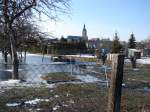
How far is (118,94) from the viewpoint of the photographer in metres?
5.41

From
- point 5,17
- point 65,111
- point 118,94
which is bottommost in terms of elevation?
point 65,111

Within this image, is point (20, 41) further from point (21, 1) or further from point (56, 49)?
point (56, 49)

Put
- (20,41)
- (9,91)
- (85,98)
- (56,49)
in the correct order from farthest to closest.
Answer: (56,49) < (20,41) < (9,91) < (85,98)

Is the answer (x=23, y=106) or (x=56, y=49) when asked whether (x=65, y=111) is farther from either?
(x=56, y=49)

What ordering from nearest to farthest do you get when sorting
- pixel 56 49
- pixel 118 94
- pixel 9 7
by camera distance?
pixel 118 94 → pixel 9 7 → pixel 56 49

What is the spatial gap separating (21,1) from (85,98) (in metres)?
8.28

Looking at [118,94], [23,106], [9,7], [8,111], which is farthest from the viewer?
[9,7]

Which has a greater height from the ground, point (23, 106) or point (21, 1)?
point (21, 1)

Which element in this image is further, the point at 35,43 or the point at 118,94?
the point at 35,43

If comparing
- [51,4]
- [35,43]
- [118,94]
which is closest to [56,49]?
[35,43]

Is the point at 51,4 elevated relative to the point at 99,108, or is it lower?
elevated

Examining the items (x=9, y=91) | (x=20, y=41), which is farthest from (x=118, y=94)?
(x=20, y=41)

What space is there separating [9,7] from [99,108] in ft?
31.5

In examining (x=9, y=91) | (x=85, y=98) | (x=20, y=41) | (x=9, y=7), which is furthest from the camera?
(x=20, y=41)
